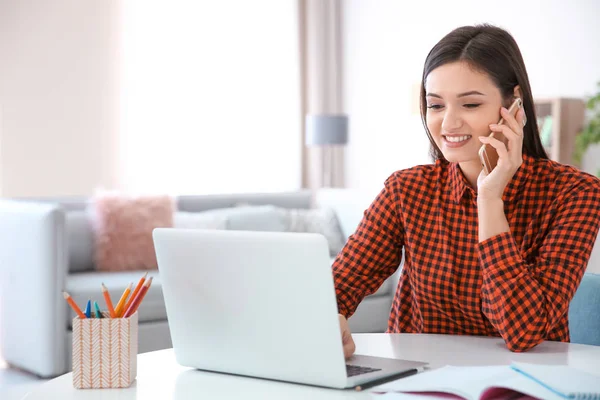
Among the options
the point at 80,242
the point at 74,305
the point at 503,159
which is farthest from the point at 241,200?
the point at 74,305

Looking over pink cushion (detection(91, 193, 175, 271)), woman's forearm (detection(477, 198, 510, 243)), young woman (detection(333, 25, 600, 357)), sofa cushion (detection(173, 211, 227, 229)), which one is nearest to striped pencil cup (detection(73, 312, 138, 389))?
young woman (detection(333, 25, 600, 357))

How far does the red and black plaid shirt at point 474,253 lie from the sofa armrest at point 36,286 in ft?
6.68

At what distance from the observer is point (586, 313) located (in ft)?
4.91

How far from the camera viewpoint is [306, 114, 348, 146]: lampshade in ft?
18.2

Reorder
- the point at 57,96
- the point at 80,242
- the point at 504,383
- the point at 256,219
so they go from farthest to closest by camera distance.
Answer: the point at 57,96, the point at 256,219, the point at 80,242, the point at 504,383

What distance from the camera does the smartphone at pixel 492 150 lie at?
145 cm

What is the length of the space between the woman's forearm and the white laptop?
32 centimetres

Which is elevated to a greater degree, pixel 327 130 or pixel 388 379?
pixel 327 130

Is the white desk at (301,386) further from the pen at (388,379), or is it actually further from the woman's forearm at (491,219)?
the woman's forearm at (491,219)

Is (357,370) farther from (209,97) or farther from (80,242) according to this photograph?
(209,97)

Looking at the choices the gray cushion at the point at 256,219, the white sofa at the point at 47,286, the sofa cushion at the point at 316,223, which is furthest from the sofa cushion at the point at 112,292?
the sofa cushion at the point at 316,223

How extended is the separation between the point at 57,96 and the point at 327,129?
183 cm

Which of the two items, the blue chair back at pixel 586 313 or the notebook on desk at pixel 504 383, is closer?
the notebook on desk at pixel 504 383

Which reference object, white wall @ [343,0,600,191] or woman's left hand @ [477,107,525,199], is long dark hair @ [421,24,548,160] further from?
white wall @ [343,0,600,191]
